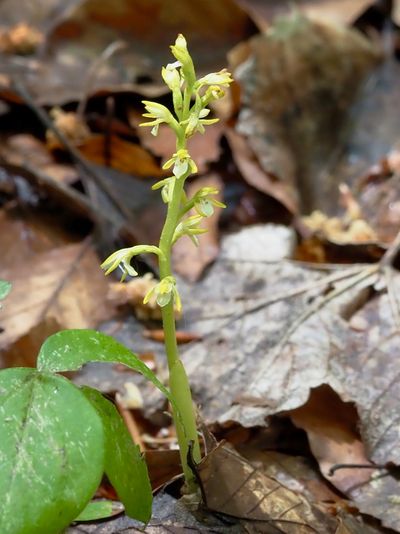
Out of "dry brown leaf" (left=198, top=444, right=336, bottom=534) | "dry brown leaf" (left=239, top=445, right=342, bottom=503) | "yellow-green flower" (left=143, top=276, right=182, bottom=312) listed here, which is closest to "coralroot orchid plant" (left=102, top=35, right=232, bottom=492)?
"yellow-green flower" (left=143, top=276, right=182, bottom=312)

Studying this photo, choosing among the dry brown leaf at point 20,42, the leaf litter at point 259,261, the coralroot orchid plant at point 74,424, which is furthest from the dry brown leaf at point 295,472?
the dry brown leaf at point 20,42

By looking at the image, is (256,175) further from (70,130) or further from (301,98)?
(70,130)

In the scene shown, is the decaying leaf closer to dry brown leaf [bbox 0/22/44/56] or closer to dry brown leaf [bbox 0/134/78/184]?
dry brown leaf [bbox 0/134/78/184]

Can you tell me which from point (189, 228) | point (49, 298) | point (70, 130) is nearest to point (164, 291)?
point (189, 228)

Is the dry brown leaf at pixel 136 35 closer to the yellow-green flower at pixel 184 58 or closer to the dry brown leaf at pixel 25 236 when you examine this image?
the dry brown leaf at pixel 25 236

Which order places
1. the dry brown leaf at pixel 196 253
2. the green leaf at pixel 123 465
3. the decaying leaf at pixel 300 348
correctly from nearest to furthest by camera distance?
the green leaf at pixel 123 465, the decaying leaf at pixel 300 348, the dry brown leaf at pixel 196 253

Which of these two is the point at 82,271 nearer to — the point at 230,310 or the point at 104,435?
the point at 230,310
